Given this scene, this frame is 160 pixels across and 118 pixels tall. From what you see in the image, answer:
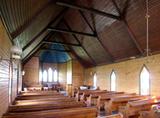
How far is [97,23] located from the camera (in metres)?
8.82

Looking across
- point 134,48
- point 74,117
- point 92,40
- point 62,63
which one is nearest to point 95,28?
point 92,40

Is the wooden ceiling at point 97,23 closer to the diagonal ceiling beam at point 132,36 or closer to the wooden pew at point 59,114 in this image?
the diagonal ceiling beam at point 132,36

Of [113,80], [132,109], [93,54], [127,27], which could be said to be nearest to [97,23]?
[127,27]

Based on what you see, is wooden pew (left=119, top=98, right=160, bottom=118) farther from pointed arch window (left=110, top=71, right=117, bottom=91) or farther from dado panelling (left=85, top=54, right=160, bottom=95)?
pointed arch window (left=110, top=71, right=117, bottom=91)

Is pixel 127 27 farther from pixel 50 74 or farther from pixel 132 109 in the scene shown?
pixel 50 74

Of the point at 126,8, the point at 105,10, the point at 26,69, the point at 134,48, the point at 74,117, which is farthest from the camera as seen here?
the point at 26,69

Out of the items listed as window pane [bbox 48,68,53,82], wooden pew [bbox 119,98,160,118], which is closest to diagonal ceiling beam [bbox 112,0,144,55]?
wooden pew [bbox 119,98,160,118]

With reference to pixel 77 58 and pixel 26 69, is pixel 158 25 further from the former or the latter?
pixel 26 69

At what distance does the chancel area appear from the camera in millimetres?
4109

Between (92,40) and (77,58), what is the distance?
5180 millimetres

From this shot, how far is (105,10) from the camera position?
24.6 feet

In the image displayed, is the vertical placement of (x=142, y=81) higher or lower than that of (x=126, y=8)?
lower

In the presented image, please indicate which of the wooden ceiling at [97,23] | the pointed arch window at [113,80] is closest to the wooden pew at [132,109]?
the wooden ceiling at [97,23]

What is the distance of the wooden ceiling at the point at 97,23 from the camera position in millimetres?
4631
